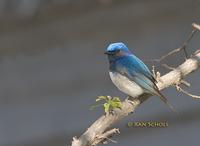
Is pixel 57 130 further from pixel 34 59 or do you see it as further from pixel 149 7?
pixel 149 7

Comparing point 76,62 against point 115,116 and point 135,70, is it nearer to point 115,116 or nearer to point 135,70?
point 135,70

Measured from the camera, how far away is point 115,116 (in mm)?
2812

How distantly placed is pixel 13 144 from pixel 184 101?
1.46m

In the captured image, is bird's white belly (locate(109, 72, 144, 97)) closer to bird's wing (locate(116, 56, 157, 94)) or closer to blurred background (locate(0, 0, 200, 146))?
bird's wing (locate(116, 56, 157, 94))

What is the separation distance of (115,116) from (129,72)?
67cm

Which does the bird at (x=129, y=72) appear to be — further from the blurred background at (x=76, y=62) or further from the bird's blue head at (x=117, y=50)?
the blurred background at (x=76, y=62)

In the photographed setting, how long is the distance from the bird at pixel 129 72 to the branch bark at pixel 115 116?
0.57ft

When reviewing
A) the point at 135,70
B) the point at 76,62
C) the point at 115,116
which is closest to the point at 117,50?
the point at 135,70

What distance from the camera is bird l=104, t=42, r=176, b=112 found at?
10.9ft

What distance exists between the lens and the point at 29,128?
579 cm

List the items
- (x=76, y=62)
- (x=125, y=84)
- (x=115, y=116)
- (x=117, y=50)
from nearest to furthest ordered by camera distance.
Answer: (x=115, y=116) → (x=117, y=50) → (x=125, y=84) → (x=76, y=62)

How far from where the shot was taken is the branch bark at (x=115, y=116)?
274cm

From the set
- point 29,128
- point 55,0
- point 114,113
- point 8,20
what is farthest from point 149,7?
point 114,113

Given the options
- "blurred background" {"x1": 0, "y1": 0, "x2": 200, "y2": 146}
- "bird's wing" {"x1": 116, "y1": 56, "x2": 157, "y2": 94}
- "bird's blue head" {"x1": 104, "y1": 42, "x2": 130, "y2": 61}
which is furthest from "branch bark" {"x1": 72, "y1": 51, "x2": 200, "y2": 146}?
"blurred background" {"x1": 0, "y1": 0, "x2": 200, "y2": 146}
